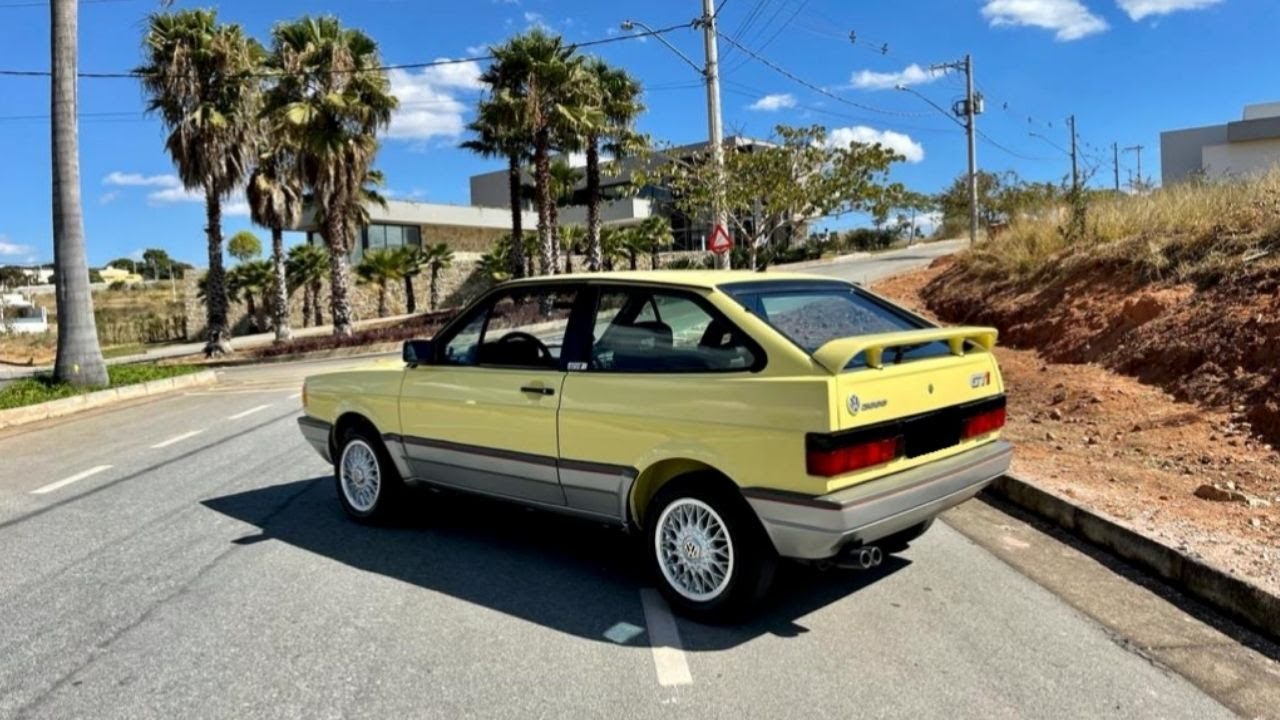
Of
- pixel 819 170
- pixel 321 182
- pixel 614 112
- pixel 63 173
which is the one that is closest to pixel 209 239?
pixel 321 182

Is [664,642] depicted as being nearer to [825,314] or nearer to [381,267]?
[825,314]

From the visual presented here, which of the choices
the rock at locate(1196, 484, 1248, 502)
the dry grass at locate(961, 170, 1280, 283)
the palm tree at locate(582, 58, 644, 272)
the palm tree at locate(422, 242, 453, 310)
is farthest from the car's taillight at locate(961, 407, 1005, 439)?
the palm tree at locate(422, 242, 453, 310)

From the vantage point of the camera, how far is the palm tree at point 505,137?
94.9 feet

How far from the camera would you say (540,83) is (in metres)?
29.4

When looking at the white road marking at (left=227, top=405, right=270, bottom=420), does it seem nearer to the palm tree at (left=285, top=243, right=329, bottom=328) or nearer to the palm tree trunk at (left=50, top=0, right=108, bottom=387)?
the palm tree trunk at (left=50, top=0, right=108, bottom=387)

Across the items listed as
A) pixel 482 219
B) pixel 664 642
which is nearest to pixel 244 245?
pixel 482 219

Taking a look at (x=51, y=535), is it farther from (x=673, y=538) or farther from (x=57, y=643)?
(x=673, y=538)

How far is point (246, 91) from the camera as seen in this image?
2658cm

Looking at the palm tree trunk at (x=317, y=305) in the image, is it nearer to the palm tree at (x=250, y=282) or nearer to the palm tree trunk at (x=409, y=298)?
the palm tree at (x=250, y=282)

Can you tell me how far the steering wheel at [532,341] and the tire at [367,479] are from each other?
1.29 metres

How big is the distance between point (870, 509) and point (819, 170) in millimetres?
17461

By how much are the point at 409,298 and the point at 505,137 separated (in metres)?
16.9

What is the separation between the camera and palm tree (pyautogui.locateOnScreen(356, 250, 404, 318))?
4531 centimetres

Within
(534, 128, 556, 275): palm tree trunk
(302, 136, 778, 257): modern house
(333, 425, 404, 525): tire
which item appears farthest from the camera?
(302, 136, 778, 257): modern house
